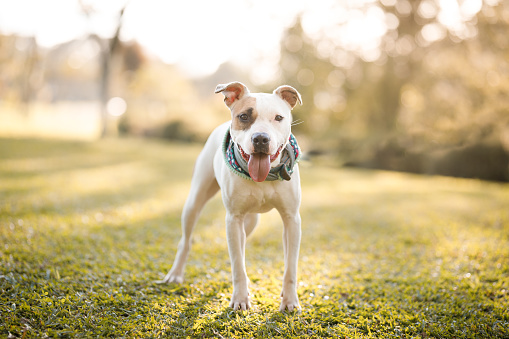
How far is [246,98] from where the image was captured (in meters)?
3.21

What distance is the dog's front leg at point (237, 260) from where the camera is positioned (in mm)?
3375

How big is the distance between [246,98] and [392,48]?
23.8 meters

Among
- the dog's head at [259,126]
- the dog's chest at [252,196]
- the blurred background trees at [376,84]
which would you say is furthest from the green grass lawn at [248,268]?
the blurred background trees at [376,84]

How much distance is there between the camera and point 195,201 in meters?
4.01

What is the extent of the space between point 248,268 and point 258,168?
2.23 meters

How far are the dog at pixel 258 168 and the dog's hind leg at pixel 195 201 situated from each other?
1.29 ft

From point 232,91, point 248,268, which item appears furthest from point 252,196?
point 248,268

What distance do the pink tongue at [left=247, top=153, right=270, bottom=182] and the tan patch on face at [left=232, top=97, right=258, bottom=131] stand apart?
25 cm

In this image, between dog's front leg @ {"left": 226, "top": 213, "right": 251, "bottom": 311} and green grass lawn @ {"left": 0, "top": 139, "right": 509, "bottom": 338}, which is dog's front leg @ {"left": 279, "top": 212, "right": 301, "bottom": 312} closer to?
green grass lawn @ {"left": 0, "top": 139, "right": 509, "bottom": 338}

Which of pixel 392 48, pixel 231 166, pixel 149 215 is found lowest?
pixel 149 215

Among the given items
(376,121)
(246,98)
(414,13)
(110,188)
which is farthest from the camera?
(376,121)

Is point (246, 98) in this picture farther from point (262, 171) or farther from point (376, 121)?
point (376, 121)

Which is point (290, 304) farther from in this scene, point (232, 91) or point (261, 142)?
point (232, 91)

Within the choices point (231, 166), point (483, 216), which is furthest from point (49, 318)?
point (483, 216)
